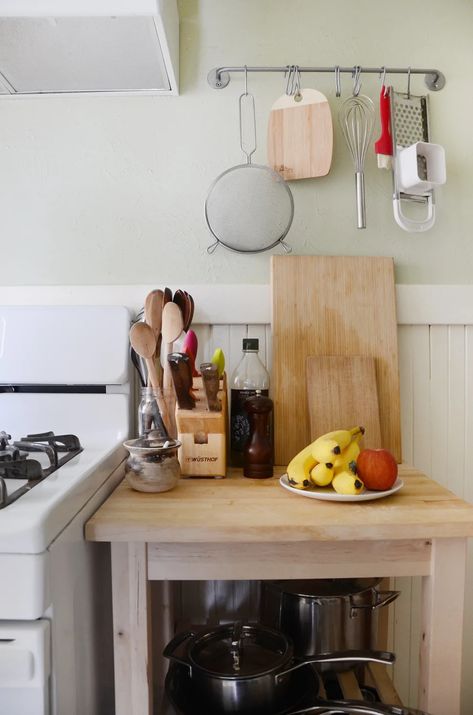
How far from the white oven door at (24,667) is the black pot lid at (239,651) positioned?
12.7 inches

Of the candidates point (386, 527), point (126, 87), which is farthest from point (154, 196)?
point (386, 527)

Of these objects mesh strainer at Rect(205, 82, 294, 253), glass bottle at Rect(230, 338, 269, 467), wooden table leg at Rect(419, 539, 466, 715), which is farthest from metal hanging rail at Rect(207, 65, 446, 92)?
wooden table leg at Rect(419, 539, 466, 715)

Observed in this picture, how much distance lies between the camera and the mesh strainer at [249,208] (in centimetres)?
142

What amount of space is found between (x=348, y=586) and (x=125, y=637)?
509 mm

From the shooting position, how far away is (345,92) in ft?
4.85

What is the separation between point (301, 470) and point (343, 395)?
325 mm

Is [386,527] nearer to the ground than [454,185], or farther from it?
nearer to the ground

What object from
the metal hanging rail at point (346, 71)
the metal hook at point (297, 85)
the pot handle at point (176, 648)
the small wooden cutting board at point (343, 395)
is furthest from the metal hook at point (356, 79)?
the pot handle at point (176, 648)

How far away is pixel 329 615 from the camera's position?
1194 millimetres

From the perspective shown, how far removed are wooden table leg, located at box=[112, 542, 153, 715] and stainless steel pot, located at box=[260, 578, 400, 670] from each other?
0.35 metres

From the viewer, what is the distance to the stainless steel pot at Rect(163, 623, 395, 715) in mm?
988

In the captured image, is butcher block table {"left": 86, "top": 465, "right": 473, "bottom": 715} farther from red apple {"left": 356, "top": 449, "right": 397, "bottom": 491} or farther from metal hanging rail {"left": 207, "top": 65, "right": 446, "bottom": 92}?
metal hanging rail {"left": 207, "top": 65, "right": 446, "bottom": 92}

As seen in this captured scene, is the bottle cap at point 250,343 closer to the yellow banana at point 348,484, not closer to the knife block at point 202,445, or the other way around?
the knife block at point 202,445

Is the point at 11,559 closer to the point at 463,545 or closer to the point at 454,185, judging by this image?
the point at 463,545
